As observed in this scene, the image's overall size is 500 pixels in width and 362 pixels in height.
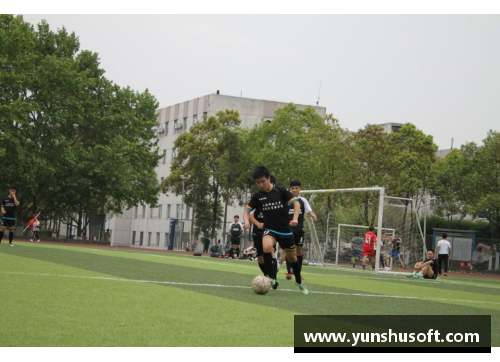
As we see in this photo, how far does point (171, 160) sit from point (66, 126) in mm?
34371

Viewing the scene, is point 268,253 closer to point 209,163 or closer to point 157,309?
point 157,309

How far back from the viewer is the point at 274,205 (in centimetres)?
1226

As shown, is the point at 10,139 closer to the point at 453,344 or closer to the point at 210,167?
the point at 210,167

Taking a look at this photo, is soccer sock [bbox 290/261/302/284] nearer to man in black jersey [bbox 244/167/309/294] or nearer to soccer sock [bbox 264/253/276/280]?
soccer sock [bbox 264/253/276/280]

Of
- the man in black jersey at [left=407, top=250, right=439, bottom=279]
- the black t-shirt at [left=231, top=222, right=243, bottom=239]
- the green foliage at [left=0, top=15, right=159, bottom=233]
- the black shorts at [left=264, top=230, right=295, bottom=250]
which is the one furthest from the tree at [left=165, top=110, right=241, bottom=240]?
the black shorts at [left=264, top=230, right=295, bottom=250]

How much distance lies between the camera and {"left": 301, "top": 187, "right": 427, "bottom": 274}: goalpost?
106 ft

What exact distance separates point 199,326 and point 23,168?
44.6 meters

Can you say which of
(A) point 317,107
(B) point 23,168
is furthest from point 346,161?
(A) point 317,107

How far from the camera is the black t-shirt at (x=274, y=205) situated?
40.2ft

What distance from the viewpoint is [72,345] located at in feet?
19.3

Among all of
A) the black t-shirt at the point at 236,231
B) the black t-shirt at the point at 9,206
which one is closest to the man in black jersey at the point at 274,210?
the black t-shirt at the point at 9,206

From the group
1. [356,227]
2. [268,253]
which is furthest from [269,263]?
[356,227]

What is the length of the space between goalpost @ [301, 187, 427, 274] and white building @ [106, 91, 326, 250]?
30079 millimetres

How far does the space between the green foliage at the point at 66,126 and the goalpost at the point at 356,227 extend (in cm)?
1751
